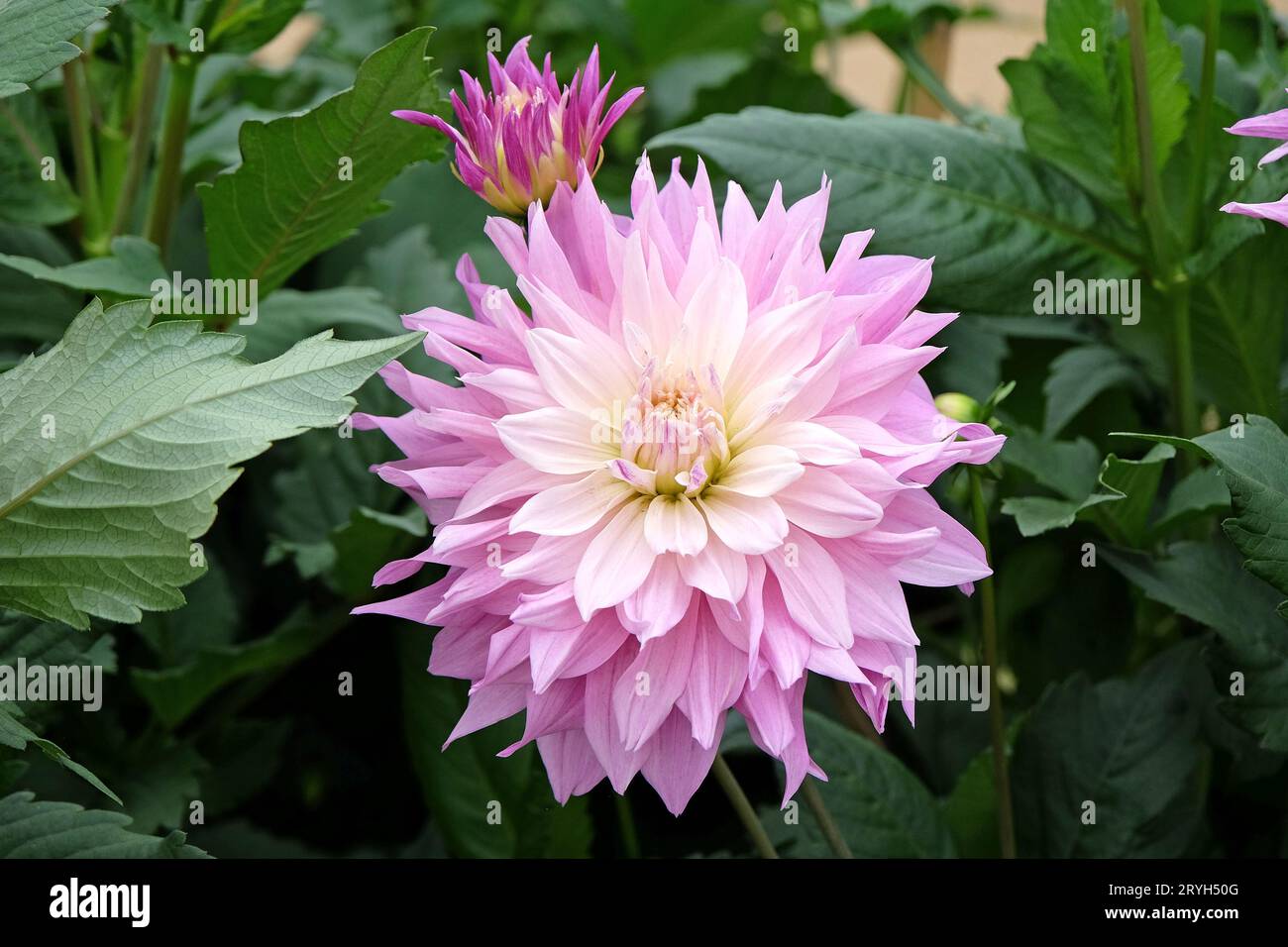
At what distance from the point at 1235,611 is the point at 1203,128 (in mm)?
190

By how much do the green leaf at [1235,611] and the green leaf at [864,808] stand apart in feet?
0.39

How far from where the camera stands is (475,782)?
0.49 metres

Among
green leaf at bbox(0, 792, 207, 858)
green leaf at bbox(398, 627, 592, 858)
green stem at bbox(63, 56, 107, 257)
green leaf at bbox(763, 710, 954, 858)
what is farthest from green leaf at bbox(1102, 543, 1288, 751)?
green stem at bbox(63, 56, 107, 257)

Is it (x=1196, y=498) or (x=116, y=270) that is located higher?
(x=116, y=270)

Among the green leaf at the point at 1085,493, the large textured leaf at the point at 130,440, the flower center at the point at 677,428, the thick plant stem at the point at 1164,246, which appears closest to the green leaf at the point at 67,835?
the large textured leaf at the point at 130,440

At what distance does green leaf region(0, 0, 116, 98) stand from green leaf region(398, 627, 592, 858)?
0.24m

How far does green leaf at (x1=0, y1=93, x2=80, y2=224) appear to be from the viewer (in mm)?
528

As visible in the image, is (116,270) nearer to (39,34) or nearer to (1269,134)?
(39,34)

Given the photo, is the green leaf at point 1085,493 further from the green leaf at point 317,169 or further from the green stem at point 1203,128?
the green leaf at point 317,169

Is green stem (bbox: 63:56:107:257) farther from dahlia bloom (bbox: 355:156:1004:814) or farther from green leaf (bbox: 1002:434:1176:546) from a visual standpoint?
green leaf (bbox: 1002:434:1176:546)

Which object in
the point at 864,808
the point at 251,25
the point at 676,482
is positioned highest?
the point at 251,25

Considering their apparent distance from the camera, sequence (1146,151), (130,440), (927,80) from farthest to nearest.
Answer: (927,80) < (1146,151) < (130,440)

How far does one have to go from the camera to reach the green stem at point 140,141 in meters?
0.52

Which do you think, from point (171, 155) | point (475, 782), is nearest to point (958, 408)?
point (475, 782)
